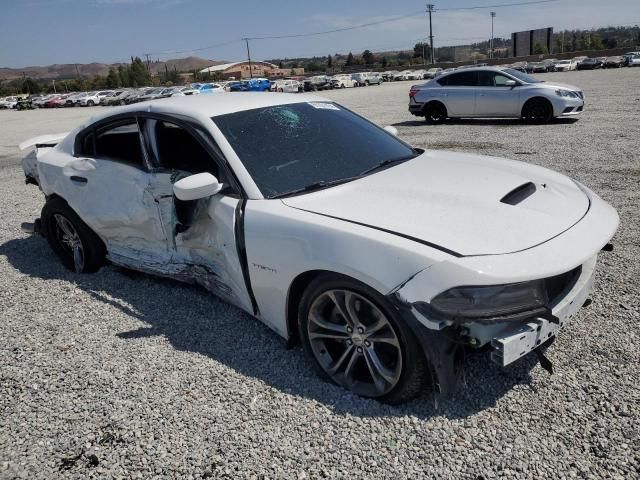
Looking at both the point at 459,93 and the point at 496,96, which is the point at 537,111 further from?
the point at 459,93

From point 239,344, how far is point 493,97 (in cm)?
1179

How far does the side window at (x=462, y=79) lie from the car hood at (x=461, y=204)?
10.9 meters

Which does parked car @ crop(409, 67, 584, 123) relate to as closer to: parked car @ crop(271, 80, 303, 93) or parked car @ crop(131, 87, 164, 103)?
parked car @ crop(131, 87, 164, 103)

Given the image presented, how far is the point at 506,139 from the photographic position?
35.4 feet

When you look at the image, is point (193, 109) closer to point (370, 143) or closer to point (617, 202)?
point (370, 143)

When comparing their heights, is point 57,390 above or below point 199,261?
below

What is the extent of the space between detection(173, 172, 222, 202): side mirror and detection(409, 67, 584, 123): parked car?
1166 cm

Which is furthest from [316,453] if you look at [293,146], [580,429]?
[293,146]

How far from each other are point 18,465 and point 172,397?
0.78m

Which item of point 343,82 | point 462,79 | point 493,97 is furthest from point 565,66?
point 493,97

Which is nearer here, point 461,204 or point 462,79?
point 461,204

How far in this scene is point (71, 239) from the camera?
4754 mm

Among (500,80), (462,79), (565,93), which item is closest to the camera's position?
(565,93)

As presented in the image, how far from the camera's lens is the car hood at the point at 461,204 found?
2.40 meters
